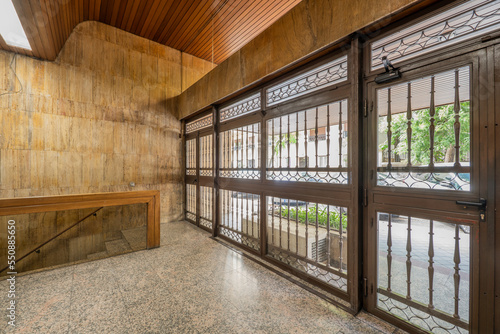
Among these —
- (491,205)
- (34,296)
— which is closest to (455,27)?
(491,205)

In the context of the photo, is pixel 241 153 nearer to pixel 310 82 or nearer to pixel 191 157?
pixel 310 82

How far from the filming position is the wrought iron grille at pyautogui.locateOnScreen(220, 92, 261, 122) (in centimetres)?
342

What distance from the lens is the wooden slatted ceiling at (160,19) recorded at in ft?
10.5

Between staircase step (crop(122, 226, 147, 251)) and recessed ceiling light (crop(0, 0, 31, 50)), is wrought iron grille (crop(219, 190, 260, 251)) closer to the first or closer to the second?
staircase step (crop(122, 226, 147, 251))

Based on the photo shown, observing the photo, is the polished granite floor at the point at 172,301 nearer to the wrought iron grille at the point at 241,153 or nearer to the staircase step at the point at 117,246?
the staircase step at the point at 117,246

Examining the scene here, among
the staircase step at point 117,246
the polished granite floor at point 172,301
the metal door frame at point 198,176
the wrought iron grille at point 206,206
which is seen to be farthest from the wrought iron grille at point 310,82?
the staircase step at point 117,246

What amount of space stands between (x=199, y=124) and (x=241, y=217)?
2.42 m

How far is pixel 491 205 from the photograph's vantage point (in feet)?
4.75

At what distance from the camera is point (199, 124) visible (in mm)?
4988

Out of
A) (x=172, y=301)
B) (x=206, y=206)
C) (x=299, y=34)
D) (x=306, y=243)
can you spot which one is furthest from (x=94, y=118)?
(x=306, y=243)

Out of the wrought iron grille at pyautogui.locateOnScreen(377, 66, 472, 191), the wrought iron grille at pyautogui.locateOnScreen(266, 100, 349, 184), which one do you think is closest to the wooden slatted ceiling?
the wrought iron grille at pyautogui.locateOnScreen(266, 100, 349, 184)

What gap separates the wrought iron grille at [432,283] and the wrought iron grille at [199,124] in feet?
11.9

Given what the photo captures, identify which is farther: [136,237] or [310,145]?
[136,237]

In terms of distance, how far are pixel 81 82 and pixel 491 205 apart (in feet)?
19.7
